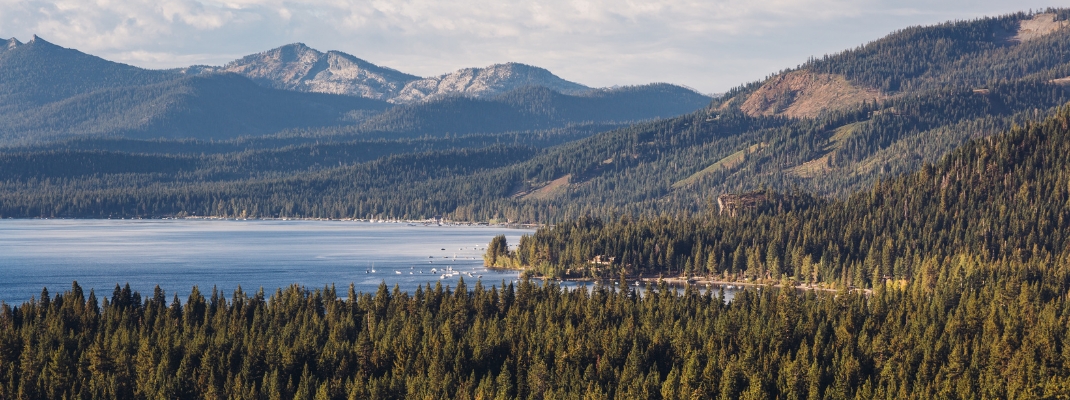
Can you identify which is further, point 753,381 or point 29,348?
point 29,348

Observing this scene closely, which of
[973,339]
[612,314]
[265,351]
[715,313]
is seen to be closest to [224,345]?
[265,351]

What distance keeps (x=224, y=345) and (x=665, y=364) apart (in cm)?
4788

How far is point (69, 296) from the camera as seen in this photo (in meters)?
183

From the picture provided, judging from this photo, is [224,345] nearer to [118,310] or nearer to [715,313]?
[118,310]

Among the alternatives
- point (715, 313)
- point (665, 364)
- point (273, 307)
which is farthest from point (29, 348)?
point (715, 313)

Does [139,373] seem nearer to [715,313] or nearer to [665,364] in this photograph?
[665,364]

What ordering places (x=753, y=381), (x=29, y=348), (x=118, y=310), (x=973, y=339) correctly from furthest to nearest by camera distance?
1. (x=118, y=310)
2. (x=973, y=339)
3. (x=29, y=348)
4. (x=753, y=381)

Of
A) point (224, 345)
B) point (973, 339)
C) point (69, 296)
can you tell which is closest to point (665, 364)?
point (973, 339)

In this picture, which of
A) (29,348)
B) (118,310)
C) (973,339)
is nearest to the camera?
(29,348)

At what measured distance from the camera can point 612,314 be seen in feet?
593

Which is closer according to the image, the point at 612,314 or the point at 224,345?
the point at 224,345

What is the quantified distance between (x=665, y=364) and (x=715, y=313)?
27.9 metres

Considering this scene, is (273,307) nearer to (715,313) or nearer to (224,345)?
(224,345)

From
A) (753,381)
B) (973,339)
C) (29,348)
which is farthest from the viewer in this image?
(973,339)
